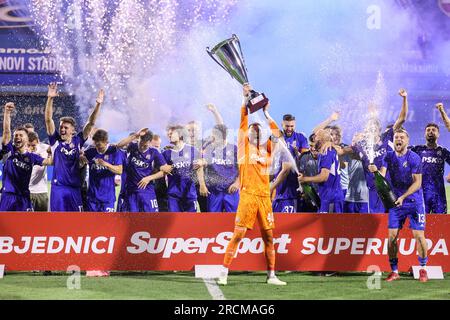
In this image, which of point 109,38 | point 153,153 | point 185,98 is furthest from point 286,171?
point 109,38

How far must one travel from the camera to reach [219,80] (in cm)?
1527

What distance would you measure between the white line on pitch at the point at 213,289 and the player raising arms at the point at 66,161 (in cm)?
210

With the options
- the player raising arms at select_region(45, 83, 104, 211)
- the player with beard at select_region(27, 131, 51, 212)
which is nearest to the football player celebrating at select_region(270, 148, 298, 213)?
the player raising arms at select_region(45, 83, 104, 211)

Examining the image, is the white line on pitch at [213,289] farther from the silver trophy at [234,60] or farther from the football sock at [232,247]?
the silver trophy at [234,60]

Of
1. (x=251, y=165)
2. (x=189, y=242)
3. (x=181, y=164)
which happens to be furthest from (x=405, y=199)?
(x=181, y=164)

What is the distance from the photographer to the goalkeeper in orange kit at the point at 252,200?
28.0ft

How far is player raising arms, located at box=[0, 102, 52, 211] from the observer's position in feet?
33.1

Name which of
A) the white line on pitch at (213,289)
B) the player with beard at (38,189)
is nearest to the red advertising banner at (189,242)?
the white line on pitch at (213,289)

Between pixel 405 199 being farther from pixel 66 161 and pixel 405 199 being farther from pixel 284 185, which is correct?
pixel 66 161

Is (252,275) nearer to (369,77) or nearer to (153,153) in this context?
(153,153)

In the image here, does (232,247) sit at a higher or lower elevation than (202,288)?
higher

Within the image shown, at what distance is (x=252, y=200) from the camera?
8.57 meters

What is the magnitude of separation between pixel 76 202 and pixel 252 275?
232 cm

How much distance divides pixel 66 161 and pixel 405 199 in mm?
3972
